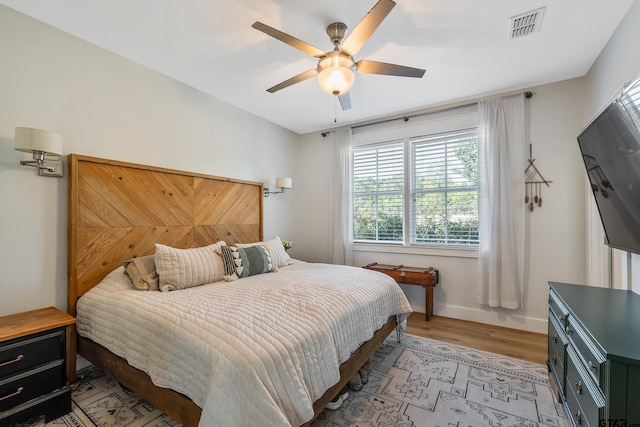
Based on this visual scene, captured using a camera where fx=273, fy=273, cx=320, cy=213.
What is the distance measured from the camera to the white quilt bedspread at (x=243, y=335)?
1.14 metres

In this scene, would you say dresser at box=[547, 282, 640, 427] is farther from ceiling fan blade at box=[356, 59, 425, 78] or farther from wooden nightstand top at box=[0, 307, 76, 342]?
wooden nightstand top at box=[0, 307, 76, 342]

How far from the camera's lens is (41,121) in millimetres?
2082

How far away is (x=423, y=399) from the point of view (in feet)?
6.25

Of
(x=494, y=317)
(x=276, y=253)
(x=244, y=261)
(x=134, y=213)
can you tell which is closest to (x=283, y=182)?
(x=276, y=253)

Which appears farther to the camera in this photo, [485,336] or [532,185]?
[532,185]

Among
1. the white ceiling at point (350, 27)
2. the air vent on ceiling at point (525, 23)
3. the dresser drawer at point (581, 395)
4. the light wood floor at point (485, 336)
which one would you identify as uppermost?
the white ceiling at point (350, 27)

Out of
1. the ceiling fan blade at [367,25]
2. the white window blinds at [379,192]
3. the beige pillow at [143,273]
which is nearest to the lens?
the ceiling fan blade at [367,25]

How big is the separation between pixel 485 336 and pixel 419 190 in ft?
6.14

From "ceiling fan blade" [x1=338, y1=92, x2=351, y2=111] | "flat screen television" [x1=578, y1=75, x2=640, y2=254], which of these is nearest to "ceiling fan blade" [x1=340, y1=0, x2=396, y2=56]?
"ceiling fan blade" [x1=338, y1=92, x2=351, y2=111]

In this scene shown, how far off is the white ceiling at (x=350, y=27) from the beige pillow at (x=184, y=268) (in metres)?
1.73

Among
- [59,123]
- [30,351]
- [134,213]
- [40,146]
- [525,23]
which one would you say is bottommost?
[30,351]

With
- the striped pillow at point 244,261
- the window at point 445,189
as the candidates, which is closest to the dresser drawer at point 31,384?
the striped pillow at point 244,261

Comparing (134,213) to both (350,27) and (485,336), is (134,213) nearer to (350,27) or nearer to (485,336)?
(350,27)

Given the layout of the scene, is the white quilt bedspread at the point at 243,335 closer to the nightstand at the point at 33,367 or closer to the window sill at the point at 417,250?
the nightstand at the point at 33,367
